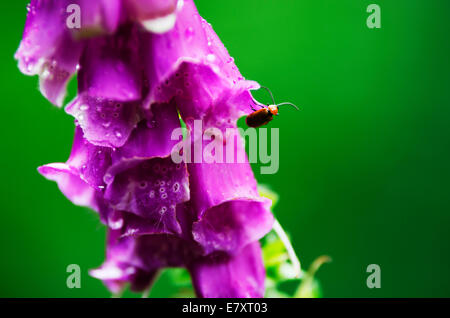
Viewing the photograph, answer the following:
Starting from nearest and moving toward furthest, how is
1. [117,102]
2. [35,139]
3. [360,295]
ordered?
[117,102] < [35,139] < [360,295]

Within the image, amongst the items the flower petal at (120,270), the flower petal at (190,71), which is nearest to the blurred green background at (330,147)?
the flower petal at (120,270)

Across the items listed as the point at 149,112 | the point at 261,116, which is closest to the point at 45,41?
the point at 149,112

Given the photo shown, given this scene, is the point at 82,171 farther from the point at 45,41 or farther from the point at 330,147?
the point at 330,147

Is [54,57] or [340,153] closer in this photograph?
[54,57]

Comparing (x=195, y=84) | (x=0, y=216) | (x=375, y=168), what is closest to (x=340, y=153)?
(x=375, y=168)

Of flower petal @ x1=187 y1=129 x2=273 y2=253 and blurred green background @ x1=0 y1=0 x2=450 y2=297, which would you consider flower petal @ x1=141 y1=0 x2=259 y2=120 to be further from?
blurred green background @ x1=0 y1=0 x2=450 y2=297
